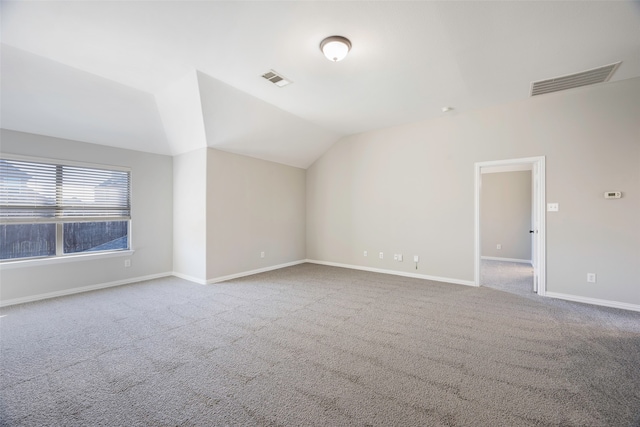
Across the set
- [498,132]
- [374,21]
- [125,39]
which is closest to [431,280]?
[498,132]

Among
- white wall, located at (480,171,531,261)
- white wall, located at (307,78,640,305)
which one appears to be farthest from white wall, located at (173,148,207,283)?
white wall, located at (480,171,531,261)

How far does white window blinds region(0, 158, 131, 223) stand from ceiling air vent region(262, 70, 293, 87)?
3.08m

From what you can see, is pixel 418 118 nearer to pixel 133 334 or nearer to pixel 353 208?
pixel 353 208

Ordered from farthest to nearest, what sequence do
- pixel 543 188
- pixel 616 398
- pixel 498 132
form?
1. pixel 498 132
2. pixel 543 188
3. pixel 616 398

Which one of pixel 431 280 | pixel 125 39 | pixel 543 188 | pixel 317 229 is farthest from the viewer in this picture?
pixel 317 229

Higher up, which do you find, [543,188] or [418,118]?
[418,118]

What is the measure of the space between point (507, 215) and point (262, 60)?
23.0ft

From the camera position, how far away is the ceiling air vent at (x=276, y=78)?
3302 millimetres

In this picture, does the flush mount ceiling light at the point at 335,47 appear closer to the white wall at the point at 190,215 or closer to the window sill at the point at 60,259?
the white wall at the point at 190,215

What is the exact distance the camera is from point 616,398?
175 cm

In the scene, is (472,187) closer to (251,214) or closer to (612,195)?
(612,195)

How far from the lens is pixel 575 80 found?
341 cm

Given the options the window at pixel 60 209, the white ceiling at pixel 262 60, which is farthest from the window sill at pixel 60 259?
the white ceiling at pixel 262 60

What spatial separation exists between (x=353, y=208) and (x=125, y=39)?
4422mm
